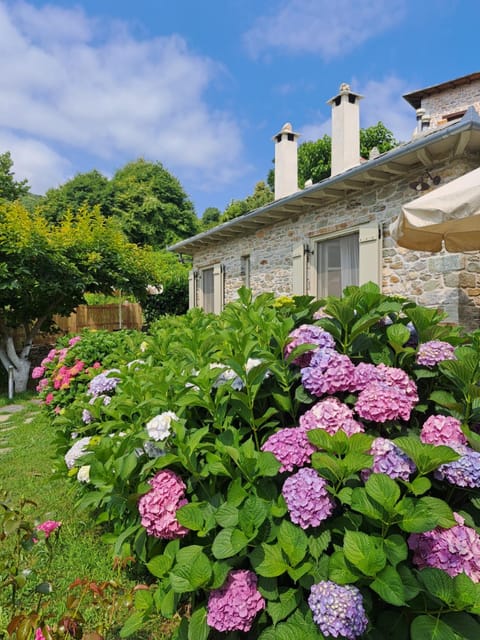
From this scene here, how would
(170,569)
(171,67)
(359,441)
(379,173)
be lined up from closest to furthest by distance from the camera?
1. (359,441)
2. (170,569)
3. (379,173)
4. (171,67)

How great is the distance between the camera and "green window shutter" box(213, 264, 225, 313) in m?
9.48

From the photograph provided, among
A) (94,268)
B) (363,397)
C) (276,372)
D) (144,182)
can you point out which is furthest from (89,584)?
(144,182)

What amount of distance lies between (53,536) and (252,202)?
27310 millimetres

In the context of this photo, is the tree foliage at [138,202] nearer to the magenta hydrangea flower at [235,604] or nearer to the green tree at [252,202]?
the green tree at [252,202]

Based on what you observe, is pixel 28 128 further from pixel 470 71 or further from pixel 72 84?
pixel 470 71

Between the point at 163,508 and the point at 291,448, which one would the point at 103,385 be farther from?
the point at 291,448

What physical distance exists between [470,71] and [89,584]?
25.7 meters

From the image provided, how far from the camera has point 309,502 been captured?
1.17 metres

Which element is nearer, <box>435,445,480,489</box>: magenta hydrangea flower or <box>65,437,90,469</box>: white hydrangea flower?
<box>435,445,480,489</box>: magenta hydrangea flower

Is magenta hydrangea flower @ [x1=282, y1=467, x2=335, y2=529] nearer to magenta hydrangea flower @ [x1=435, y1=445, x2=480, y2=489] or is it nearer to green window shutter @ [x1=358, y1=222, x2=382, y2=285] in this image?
magenta hydrangea flower @ [x1=435, y1=445, x2=480, y2=489]

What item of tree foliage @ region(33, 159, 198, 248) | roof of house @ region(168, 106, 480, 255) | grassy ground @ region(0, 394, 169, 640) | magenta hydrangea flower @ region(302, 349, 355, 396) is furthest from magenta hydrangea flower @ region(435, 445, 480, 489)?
tree foliage @ region(33, 159, 198, 248)

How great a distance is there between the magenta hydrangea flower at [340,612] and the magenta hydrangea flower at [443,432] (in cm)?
52

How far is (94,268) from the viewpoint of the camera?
796 cm

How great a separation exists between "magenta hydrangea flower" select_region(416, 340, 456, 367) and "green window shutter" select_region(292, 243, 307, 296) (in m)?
5.30
